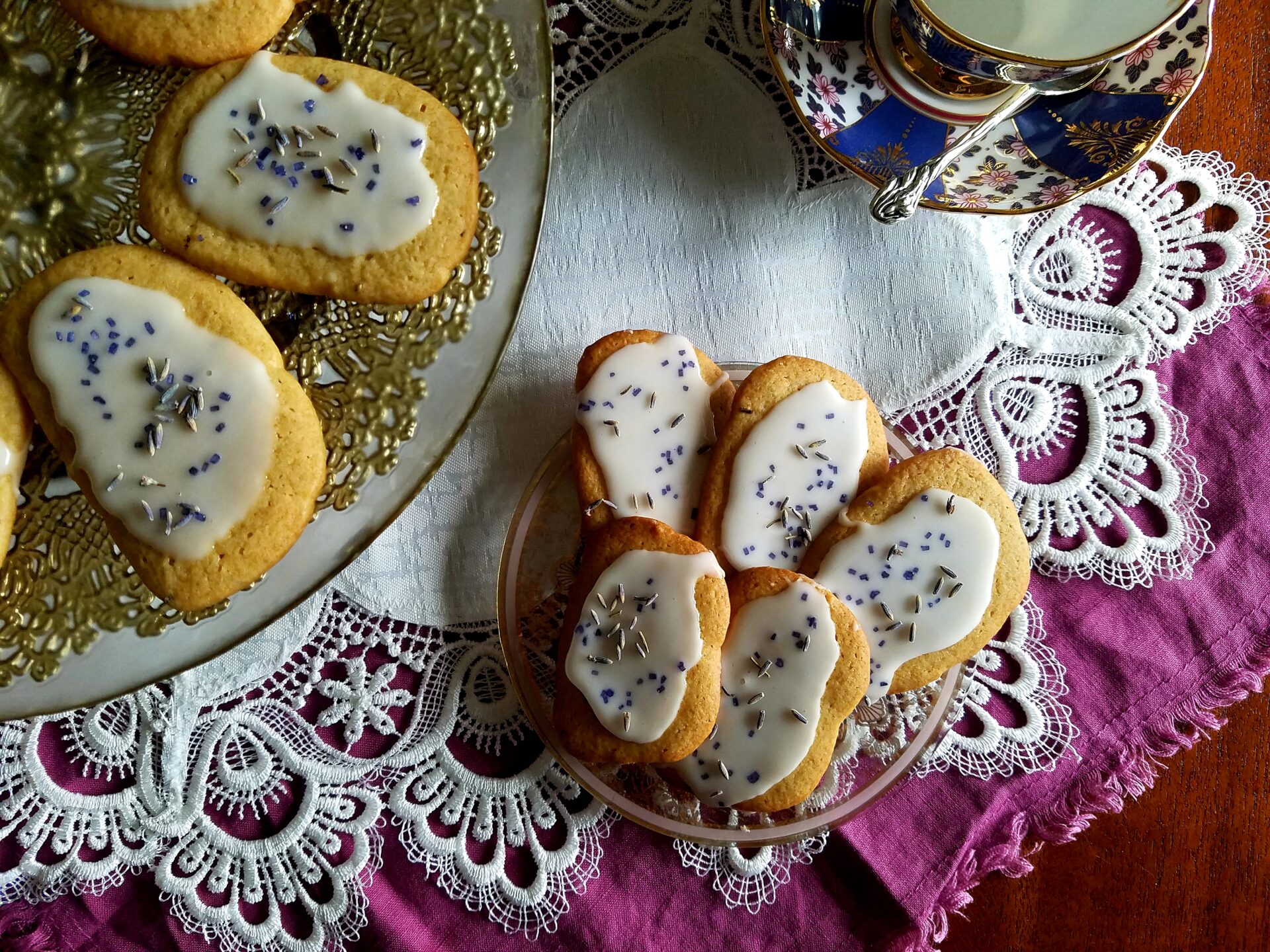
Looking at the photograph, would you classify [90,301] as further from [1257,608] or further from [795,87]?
[1257,608]

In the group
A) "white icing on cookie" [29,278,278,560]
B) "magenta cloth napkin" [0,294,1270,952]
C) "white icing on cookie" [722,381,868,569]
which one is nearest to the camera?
"white icing on cookie" [29,278,278,560]

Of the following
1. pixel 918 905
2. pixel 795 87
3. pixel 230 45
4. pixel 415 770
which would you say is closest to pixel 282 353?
pixel 230 45

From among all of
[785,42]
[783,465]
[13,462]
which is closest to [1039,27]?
[785,42]

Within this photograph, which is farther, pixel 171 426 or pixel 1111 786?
pixel 1111 786

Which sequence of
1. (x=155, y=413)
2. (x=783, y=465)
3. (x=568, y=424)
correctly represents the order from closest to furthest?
(x=155, y=413), (x=783, y=465), (x=568, y=424)

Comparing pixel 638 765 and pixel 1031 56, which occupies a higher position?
pixel 1031 56

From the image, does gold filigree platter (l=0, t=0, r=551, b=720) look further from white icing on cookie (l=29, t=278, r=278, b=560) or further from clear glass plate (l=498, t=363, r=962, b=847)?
clear glass plate (l=498, t=363, r=962, b=847)

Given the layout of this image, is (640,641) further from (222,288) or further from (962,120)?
(962,120)

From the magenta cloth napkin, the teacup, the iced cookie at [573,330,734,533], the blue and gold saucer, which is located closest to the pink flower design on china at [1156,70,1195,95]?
the blue and gold saucer
